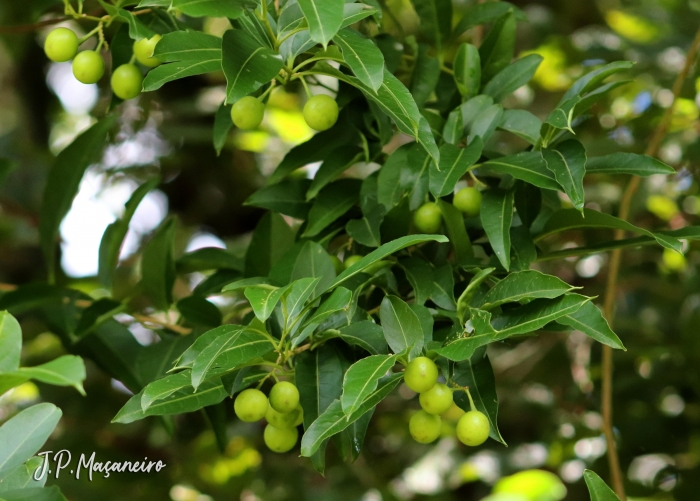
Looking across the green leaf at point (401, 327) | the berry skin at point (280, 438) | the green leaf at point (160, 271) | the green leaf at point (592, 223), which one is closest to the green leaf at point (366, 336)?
the green leaf at point (401, 327)

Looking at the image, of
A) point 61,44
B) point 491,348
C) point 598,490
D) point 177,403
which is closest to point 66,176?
point 61,44

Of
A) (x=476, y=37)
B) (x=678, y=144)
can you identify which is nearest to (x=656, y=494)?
(x=678, y=144)

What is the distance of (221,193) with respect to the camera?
2402mm

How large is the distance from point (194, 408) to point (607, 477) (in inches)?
46.6

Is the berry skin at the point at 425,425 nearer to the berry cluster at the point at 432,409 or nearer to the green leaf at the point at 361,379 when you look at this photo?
the berry cluster at the point at 432,409

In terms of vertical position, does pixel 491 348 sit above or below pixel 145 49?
below

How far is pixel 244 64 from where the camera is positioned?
75 centimetres

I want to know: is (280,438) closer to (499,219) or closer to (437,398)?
(437,398)

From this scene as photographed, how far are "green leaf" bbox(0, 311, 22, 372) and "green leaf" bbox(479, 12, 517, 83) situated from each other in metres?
0.68

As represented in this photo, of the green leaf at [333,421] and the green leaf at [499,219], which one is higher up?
the green leaf at [499,219]

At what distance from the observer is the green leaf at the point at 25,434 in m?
0.72

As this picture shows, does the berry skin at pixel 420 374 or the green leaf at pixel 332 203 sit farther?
the green leaf at pixel 332 203

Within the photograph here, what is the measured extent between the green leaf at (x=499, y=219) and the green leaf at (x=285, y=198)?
0.88 ft

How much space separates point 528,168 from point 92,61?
21.4 inches
